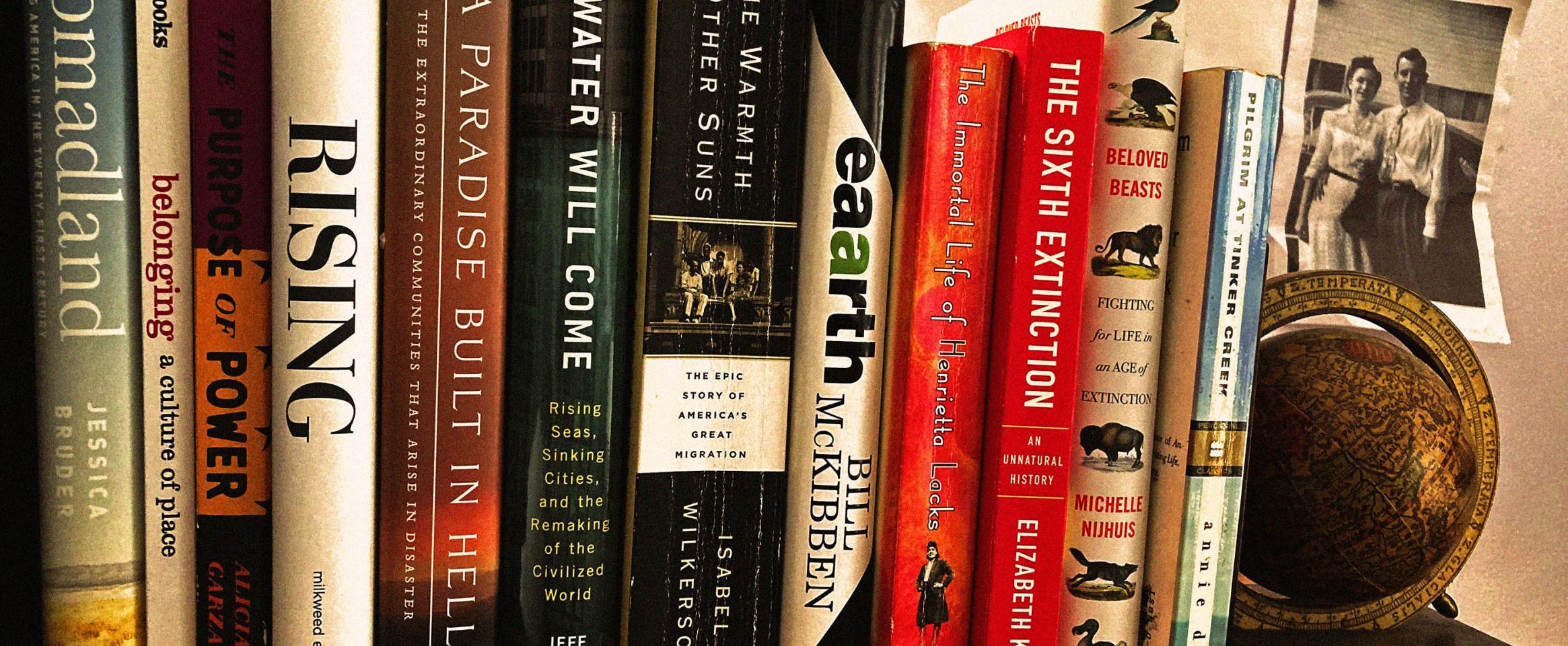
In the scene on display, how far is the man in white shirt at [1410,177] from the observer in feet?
2.55

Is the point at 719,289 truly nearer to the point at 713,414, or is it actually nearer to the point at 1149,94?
the point at 713,414

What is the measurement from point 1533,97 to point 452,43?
35.4 inches

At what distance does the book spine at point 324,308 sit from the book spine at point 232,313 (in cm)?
1

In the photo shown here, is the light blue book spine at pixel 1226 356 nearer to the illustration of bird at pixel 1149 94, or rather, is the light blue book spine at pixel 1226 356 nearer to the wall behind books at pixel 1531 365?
the illustration of bird at pixel 1149 94

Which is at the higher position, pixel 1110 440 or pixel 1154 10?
pixel 1154 10

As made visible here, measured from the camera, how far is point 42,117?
37 centimetres

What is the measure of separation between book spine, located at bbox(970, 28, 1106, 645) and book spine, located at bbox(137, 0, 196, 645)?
13.9 inches

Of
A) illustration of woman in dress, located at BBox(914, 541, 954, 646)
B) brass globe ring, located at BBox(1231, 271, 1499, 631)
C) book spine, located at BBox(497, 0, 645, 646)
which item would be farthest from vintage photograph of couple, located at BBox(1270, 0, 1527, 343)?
book spine, located at BBox(497, 0, 645, 646)

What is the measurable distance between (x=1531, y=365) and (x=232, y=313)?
1.01m

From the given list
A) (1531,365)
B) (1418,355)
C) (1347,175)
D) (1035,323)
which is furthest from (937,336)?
(1531,365)

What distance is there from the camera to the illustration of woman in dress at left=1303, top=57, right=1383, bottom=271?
76 centimetres

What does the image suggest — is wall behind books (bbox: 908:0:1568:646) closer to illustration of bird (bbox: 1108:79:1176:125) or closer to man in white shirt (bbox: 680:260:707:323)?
illustration of bird (bbox: 1108:79:1176:125)

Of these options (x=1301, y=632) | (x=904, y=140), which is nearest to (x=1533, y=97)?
(x=1301, y=632)

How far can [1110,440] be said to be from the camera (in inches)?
18.7
